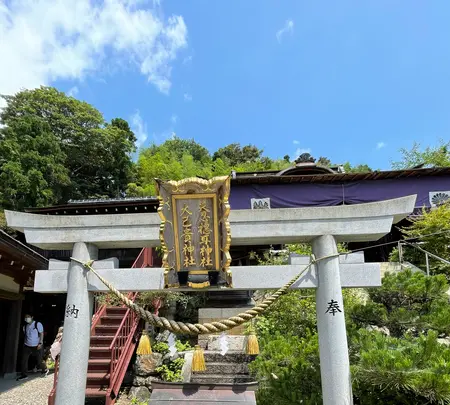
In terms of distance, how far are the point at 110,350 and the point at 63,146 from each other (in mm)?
25290

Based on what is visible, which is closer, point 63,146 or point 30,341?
point 30,341

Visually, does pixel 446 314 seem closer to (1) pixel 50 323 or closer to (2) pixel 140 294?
(2) pixel 140 294

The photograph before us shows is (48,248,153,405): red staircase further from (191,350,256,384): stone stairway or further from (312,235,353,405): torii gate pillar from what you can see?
(312,235,353,405): torii gate pillar

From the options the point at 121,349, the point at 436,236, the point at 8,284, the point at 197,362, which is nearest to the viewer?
the point at 197,362

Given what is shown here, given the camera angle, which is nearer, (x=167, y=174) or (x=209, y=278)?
(x=209, y=278)

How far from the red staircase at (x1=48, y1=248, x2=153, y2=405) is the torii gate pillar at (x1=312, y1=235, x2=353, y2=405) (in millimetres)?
5332

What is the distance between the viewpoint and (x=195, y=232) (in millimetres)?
4238

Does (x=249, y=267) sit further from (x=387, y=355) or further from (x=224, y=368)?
(x=224, y=368)

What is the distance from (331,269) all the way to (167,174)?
25.8 m

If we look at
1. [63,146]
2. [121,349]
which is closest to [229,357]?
[121,349]

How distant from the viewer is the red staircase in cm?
786

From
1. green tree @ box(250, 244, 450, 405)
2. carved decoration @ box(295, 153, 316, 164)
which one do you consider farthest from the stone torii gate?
carved decoration @ box(295, 153, 316, 164)

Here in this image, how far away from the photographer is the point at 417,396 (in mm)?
4184

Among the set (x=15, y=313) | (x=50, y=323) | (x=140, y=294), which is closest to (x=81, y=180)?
(x=50, y=323)
